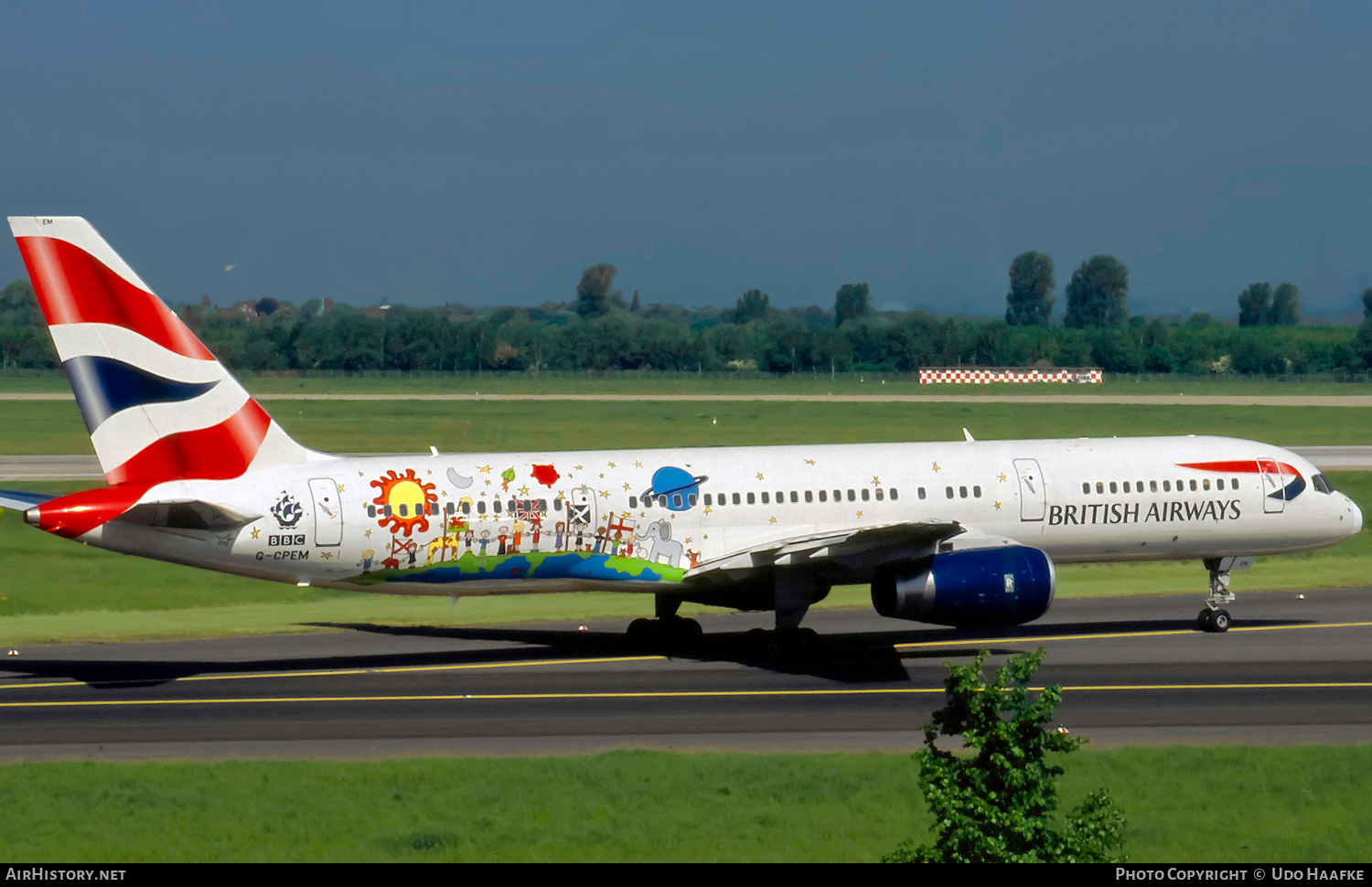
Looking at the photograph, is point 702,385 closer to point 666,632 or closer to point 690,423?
point 690,423

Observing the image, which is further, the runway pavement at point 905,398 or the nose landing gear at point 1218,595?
the runway pavement at point 905,398

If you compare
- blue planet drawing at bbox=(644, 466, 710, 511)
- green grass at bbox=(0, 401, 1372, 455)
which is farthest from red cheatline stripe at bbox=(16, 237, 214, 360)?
green grass at bbox=(0, 401, 1372, 455)

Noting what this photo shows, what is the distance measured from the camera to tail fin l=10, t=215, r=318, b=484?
30.1m

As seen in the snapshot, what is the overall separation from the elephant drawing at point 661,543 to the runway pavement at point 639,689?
2269 millimetres

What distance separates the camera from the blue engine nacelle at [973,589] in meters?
31.4

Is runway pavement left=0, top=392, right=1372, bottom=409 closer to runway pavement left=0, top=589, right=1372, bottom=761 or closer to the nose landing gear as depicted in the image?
the nose landing gear

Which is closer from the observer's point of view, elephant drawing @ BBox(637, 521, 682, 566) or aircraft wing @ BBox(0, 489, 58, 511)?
aircraft wing @ BBox(0, 489, 58, 511)

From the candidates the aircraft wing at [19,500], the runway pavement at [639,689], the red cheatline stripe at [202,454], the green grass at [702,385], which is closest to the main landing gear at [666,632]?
the runway pavement at [639,689]

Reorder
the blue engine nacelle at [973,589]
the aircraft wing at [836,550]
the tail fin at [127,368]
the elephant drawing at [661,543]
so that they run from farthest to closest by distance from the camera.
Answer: the elephant drawing at [661,543] → the blue engine nacelle at [973,589] → the aircraft wing at [836,550] → the tail fin at [127,368]

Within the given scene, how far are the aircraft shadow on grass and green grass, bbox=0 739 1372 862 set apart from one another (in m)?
8.62

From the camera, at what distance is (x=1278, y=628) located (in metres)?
37.5

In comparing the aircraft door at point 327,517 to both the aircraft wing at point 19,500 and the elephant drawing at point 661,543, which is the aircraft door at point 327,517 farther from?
the elephant drawing at point 661,543

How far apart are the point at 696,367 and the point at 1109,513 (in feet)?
521
